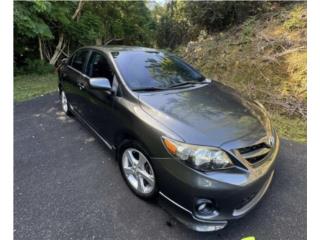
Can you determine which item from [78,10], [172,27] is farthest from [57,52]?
[172,27]

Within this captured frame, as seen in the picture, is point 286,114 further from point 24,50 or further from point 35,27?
point 24,50

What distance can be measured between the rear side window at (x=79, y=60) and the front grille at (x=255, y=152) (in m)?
2.73

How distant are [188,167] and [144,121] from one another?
62 cm

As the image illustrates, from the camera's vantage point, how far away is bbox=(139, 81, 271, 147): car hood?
6.48ft

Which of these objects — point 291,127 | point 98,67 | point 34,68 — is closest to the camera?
point 98,67

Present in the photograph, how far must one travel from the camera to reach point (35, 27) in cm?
715

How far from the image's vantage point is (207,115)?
7.32 ft

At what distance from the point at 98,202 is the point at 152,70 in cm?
167

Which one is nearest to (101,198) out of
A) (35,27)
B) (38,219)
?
(38,219)

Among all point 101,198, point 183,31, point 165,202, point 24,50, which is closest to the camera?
point 165,202

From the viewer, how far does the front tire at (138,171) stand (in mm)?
2211

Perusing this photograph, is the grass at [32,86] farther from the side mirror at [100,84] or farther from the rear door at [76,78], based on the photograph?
the side mirror at [100,84]

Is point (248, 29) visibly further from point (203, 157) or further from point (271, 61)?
point (203, 157)

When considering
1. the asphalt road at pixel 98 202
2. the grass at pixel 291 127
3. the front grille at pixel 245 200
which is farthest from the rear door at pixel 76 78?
the grass at pixel 291 127
